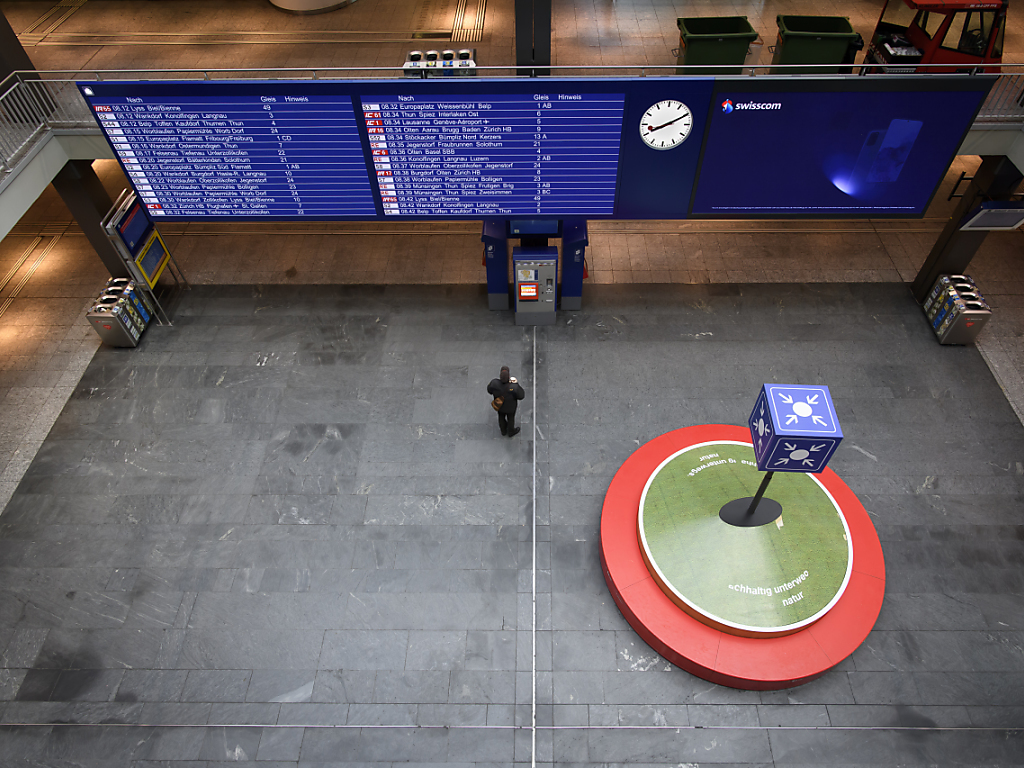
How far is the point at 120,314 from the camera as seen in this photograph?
11.1 m

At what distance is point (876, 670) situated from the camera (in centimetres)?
757

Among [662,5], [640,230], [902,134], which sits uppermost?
[902,134]

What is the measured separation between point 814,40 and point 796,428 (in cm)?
727

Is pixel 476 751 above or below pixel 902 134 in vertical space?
below

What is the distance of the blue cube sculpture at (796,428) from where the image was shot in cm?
629

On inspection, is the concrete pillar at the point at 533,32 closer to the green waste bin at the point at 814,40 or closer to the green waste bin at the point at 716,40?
the green waste bin at the point at 716,40

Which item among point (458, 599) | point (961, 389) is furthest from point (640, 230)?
point (458, 599)

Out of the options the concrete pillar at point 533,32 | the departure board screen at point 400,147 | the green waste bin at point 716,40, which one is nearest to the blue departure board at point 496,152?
the departure board screen at point 400,147

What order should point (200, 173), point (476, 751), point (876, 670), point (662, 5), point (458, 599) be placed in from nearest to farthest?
point (476, 751)
point (876, 670)
point (458, 599)
point (200, 173)
point (662, 5)

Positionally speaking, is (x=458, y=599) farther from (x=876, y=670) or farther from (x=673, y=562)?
(x=876, y=670)

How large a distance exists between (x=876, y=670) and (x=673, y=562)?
8.79ft

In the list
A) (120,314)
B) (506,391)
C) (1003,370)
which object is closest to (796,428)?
(506,391)

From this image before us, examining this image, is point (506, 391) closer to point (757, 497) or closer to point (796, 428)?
point (757, 497)

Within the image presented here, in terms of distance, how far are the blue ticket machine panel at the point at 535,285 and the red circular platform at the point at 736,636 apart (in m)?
3.92
